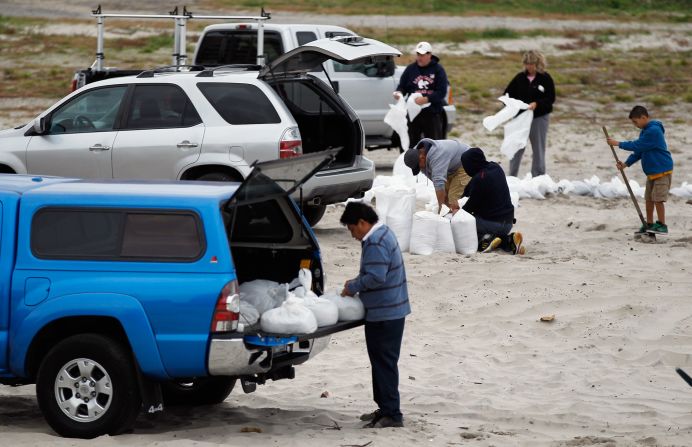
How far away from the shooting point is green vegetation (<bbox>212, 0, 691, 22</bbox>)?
5812cm

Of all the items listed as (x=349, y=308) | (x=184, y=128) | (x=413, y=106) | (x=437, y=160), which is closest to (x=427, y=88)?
(x=413, y=106)

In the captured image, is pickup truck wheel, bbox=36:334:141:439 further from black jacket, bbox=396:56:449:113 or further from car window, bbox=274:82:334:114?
black jacket, bbox=396:56:449:113

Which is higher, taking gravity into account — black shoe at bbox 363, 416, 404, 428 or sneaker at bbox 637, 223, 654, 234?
black shoe at bbox 363, 416, 404, 428

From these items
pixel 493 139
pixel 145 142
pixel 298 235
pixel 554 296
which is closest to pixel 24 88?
pixel 493 139

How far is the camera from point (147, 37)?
1694 inches

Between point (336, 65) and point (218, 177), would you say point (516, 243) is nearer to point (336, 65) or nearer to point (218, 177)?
point (218, 177)

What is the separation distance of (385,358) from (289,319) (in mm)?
763

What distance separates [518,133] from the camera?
642 inches

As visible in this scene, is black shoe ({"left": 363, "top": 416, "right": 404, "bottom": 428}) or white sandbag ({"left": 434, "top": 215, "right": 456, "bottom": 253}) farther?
white sandbag ({"left": 434, "top": 215, "right": 456, "bottom": 253})

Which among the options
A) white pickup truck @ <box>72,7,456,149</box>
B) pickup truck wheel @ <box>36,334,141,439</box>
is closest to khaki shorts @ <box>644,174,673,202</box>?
white pickup truck @ <box>72,7,456,149</box>

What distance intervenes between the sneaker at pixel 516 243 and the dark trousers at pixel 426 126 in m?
3.90

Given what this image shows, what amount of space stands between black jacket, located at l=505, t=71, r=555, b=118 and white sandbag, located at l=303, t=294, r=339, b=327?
978 cm

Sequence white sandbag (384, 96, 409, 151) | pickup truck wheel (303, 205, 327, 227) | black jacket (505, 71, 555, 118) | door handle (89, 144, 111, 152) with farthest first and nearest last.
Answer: black jacket (505, 71, 555, 118) → white sandbag (384, 96, 409, 151) → pickup truck wheel (303, 205, 327, 227) → door handle (89, 144, 111, 152)

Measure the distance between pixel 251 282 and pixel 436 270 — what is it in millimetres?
4582
